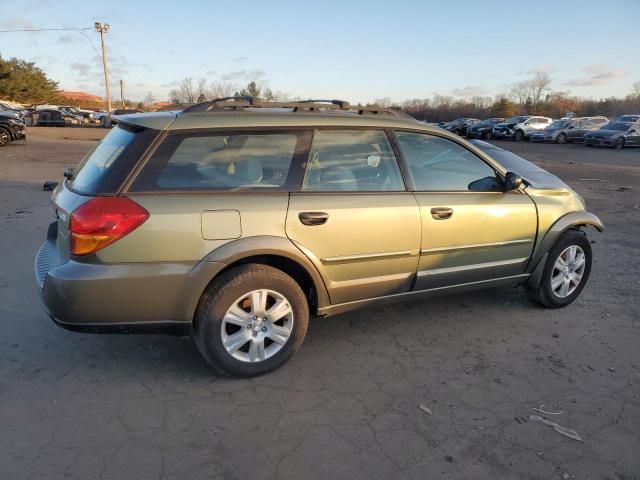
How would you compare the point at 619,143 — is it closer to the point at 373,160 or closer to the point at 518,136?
the point at 518,136

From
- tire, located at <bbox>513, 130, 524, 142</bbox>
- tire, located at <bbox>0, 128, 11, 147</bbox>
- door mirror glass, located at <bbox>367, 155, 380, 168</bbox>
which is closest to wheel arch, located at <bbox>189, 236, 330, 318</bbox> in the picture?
door mirror glass, located at <bbox>367, 155, 380, 168</bbox>

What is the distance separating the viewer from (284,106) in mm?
3572

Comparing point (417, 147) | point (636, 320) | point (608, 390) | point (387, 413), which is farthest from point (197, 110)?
point (636, 320)

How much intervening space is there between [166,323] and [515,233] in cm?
279

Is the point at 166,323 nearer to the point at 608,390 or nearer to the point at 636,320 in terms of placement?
the point at 608,390

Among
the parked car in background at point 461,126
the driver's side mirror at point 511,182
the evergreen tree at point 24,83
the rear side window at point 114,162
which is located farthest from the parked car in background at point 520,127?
the evergreen tree at point 24,83

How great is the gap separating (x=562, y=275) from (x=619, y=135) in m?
26.0

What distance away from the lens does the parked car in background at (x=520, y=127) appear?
32.6m

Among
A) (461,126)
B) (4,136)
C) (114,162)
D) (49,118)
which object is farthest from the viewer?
(461,126)

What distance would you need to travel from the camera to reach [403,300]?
145 inches

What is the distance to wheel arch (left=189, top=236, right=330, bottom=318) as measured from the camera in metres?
2.91

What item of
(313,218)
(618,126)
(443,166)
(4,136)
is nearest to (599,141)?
(618,126)

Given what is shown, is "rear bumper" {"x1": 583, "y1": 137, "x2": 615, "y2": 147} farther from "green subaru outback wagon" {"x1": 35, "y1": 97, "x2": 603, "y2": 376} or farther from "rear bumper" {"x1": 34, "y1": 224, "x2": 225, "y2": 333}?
"rear bumper" {"x1": 34, "y1": 224, "x2": 225, "y2": 333}

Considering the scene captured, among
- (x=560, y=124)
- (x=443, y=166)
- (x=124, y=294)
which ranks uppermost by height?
(x=560, y=124)
